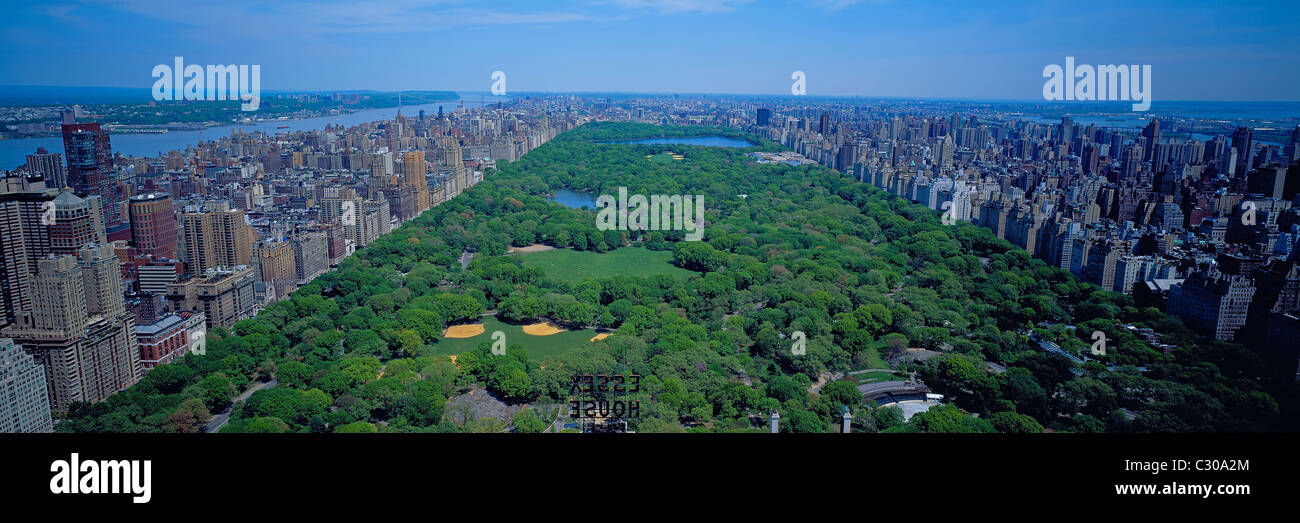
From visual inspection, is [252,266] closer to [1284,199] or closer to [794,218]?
[794,218]

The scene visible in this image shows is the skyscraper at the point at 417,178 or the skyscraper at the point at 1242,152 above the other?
the skyscraper at the point at 1242,152

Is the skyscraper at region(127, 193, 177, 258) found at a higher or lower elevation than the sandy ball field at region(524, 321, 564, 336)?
higher

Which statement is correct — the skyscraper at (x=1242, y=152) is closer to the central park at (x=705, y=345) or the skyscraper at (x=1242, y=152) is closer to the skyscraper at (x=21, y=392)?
the central park at (x=705, y=345)

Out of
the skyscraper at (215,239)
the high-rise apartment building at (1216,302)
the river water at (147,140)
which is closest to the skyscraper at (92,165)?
the river water at (147,140)

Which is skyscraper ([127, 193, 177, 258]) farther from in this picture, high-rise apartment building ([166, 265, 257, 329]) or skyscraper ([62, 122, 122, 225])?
high-rise apartment building ([166, 265, 257, 329])

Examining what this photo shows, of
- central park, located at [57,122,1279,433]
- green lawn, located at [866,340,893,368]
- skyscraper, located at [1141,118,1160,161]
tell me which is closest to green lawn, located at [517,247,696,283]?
central park, located at [57,122,1279,433]

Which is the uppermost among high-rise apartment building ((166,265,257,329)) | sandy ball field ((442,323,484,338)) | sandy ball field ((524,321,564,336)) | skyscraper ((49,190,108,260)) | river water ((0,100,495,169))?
river water ((0,100,495,169))

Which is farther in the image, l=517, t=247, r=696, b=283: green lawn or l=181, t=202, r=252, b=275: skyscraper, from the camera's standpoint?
l=517, t=247, r=696, b=283: green lawn
